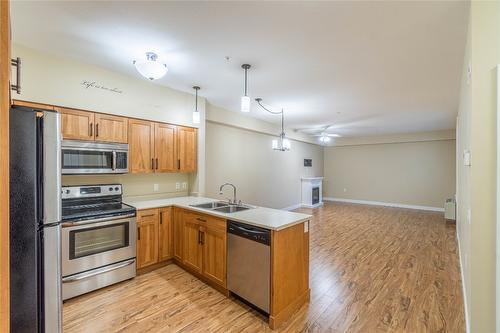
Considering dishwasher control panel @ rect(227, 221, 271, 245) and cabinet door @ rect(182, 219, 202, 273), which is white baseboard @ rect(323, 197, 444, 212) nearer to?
cabinet door @ rect(182, 219, 202, 273)

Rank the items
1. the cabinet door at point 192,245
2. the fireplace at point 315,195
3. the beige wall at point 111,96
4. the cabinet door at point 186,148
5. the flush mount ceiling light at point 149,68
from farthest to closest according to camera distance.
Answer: the fireplace at point 315,195
the cabinet door at point 186,148
the cabinet door at point 192,245
the beige wall at point 111,96
the flush mount ceiling light at point 149,68

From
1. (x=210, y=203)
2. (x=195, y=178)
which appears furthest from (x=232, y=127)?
(x=210, y=203)

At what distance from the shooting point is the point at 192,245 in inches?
124

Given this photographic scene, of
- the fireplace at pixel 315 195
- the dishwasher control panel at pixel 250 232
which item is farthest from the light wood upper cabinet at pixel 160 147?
the fireplace at pixel 315 195

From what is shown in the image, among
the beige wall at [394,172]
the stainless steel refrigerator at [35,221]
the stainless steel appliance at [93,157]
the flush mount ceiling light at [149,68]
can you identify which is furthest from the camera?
the beige wall at [394,172]

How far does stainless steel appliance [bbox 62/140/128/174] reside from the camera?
283 centimetres

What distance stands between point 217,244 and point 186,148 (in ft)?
6.28

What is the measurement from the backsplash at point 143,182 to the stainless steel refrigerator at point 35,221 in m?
1.74

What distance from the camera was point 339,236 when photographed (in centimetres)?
506

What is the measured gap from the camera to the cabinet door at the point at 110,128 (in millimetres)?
3113

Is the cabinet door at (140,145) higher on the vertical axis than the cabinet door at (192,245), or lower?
higher

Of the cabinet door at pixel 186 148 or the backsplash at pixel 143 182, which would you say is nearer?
the backsplash at pixel 143 182

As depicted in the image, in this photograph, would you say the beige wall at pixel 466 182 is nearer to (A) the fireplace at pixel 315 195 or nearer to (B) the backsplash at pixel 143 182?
(B) the backsplash at pixel 143 182

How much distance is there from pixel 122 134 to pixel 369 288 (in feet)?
12.4
